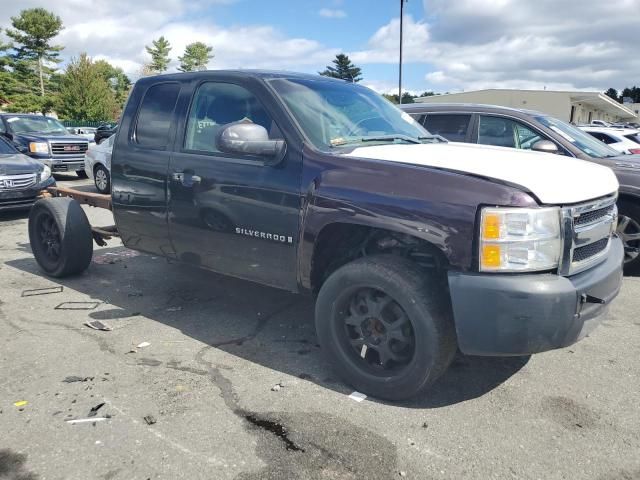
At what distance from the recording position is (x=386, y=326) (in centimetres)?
305

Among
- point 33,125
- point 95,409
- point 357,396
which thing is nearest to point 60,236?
point 95,409

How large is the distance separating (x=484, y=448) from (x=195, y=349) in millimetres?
2113

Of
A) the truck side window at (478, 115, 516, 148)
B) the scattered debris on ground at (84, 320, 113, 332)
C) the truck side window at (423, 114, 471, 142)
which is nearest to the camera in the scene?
the scattered debris on ground at (84, 320, 113, 332)

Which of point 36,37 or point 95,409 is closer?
point 95,409

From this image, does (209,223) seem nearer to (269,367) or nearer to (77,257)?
(269,367)

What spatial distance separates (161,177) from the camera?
13.6 ft

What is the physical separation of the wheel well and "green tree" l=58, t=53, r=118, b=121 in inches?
1866

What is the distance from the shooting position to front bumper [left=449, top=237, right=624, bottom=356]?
2.60 metres

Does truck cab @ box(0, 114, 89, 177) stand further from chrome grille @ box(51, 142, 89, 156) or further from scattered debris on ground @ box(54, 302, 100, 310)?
scattered debris on ground @ box(54, 302, 100, 310)

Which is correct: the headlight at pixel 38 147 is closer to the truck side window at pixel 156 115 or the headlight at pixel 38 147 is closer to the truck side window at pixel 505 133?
the truck side window at pixel 156 115

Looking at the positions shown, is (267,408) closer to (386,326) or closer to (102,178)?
(386,326)

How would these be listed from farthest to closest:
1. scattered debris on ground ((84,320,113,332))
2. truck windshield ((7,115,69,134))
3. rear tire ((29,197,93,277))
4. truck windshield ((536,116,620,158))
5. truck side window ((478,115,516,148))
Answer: truck windshield ((7,115,69,134)), truck side window ((478,115,516,148)), truck windshield ((536,116,620,158)), rear tire ((29,197,93,277)), scattered debris on ground ((84,320,113,332))

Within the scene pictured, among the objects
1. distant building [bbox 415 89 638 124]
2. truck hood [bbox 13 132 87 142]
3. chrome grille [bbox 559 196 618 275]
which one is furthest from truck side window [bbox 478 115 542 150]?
distant building [bbox 415 89 638 124]

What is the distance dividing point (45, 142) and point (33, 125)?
1783 mm
